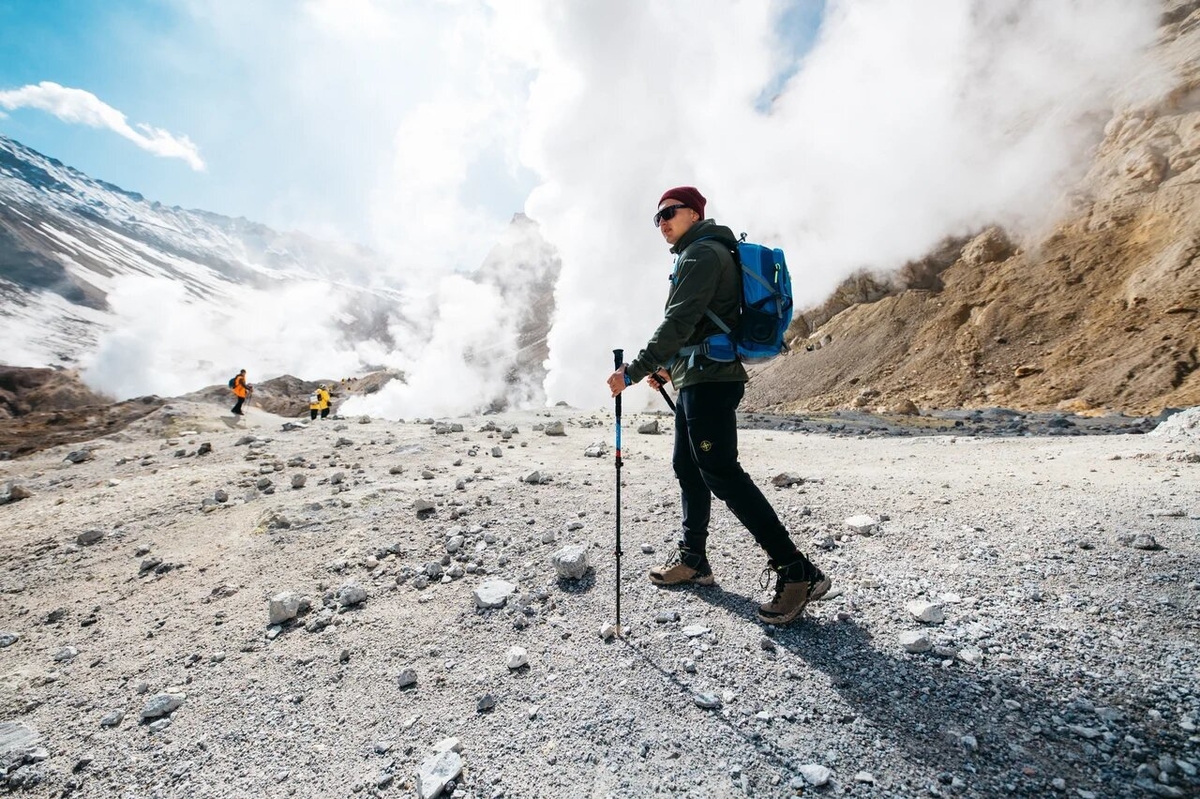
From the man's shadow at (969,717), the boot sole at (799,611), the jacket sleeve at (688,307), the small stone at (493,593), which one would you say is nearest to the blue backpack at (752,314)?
the jacket sleeve at (688,307)

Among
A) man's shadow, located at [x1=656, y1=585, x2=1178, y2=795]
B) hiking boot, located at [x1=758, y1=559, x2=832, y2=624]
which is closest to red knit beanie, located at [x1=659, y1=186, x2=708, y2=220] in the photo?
hiking boot, located at [x1=758, y1=559, x2=832, y2=624]

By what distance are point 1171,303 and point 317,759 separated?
3475 cm

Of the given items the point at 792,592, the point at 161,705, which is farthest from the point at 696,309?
the point at 161,705

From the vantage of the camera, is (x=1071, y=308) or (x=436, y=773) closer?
(x=436, y=773)

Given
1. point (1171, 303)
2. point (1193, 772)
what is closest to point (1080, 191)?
point (1171, 303)

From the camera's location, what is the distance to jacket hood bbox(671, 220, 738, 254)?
134 inches

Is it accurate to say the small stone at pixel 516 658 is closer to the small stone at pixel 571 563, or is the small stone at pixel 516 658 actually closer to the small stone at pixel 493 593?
the small stone at pixel 493 593

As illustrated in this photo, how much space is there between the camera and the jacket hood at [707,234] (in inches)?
134

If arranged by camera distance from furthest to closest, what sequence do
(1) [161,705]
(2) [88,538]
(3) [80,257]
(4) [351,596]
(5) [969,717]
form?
(3) [80,257]
(2) [88,538]
(4) [351,596]
(1) [161,705]
(5) [969,717]

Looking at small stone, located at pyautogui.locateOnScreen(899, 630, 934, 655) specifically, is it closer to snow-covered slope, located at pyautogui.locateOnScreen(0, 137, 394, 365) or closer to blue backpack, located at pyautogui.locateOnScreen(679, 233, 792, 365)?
blue backpack, located at pyautogui.locateOnScreen(679, 233, 792, 365)

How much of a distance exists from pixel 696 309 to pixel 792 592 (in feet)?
6.15

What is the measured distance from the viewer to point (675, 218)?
362 cm

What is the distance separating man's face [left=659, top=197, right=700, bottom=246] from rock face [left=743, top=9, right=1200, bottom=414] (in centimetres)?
2507

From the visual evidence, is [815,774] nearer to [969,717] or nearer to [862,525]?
[969,717]
